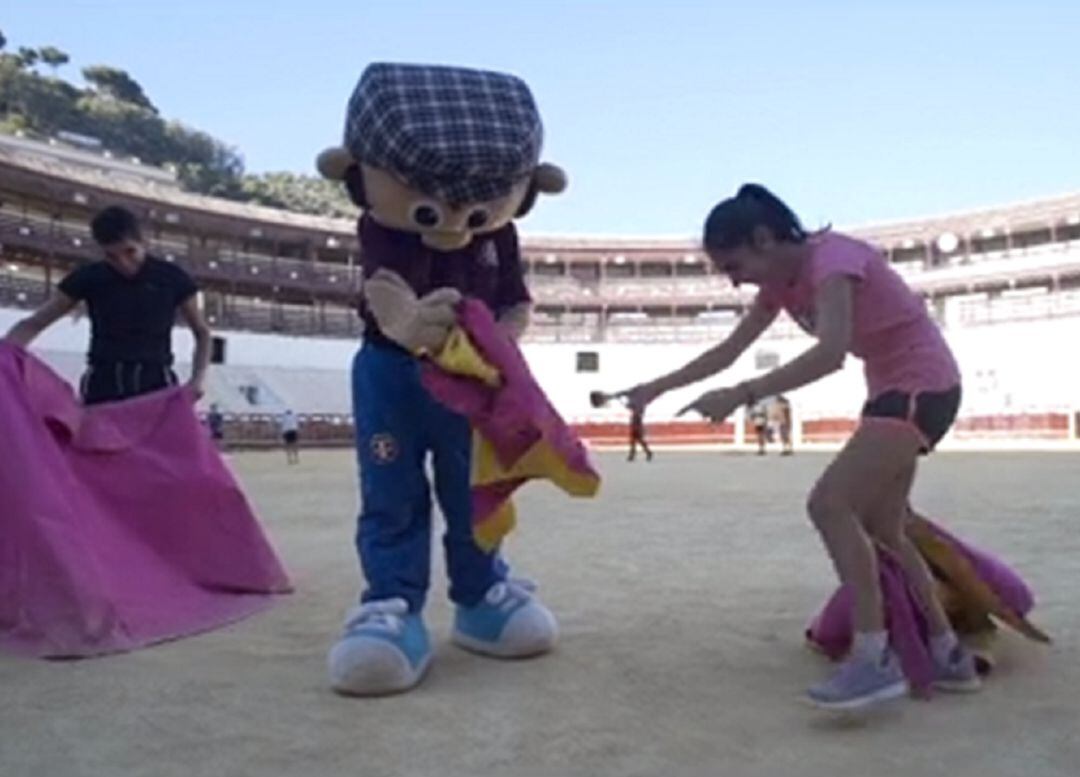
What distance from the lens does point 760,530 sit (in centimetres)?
573

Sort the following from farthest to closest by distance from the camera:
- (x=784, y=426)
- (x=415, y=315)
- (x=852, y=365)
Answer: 1. (x=852, y=365)
2. (x=784, y=426)
3. (x=415, y=315)

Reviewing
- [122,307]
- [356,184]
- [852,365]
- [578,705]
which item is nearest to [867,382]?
[578,705]

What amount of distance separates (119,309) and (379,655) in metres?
1.73

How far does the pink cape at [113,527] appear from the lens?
9.19 ft

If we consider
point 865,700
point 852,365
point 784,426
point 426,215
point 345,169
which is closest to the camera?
point 865,700

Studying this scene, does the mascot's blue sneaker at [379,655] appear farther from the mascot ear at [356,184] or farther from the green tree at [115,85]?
the green tree at [115,85]

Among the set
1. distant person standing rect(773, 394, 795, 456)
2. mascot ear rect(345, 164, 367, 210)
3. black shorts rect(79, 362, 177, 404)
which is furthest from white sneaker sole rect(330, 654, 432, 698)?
distant person standing rect(773, 394, 795, 456)

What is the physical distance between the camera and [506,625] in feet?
8.72

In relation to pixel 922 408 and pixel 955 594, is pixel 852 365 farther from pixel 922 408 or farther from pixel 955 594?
pixel 922 408

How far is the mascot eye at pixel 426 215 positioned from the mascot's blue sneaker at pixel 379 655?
871mm

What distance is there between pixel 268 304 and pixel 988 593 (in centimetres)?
3985

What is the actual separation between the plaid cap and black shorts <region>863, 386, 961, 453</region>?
3.23 feet

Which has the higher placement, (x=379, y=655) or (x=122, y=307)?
(x=122, y=307)

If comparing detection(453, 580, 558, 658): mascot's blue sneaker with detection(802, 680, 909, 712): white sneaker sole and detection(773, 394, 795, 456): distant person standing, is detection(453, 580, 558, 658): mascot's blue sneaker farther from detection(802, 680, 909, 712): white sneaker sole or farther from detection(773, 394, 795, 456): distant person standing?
detection(773, 394, 795, 456): distant person standing
